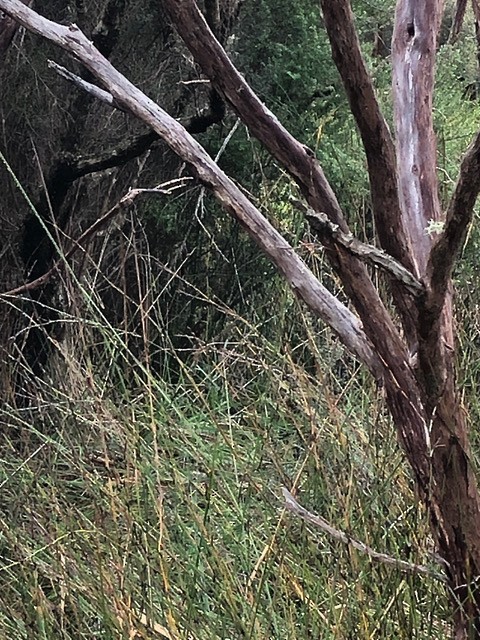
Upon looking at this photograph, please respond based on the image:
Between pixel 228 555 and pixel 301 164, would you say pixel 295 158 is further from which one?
pixel 228 555

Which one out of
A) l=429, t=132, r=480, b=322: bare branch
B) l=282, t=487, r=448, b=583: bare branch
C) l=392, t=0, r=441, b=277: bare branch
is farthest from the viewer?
l=392, t=0, r=441, b=277: bare branch

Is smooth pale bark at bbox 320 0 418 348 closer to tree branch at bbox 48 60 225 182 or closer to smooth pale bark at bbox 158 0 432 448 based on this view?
smooth pale bark at bbox 158 0 432 448

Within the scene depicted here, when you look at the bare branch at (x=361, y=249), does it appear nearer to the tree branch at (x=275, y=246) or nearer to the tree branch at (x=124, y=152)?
the tree branch at (x=275, y=246)

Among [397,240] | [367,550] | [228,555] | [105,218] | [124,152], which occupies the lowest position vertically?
[228,555]

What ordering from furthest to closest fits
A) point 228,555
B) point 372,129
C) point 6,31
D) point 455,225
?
point 6,31 → point 228,555 → point 372,129 → point 455,225

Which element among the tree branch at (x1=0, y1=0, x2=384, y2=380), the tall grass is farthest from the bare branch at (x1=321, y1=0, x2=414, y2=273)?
the tall grass

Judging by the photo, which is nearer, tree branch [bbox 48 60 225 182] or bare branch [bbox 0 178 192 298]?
bare branch [bbox 0 178 192 298]

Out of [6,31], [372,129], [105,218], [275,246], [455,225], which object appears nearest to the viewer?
[455,225]

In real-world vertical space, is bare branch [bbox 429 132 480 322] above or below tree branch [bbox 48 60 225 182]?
above

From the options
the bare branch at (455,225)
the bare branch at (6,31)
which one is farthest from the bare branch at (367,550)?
the bare branch at (6,31)

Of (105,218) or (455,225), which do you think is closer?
(455,225)

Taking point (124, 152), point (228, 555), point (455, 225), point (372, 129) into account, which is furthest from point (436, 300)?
point (124, 152)

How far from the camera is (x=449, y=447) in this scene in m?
0.98

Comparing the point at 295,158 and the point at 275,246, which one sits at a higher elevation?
the point at 295,158
